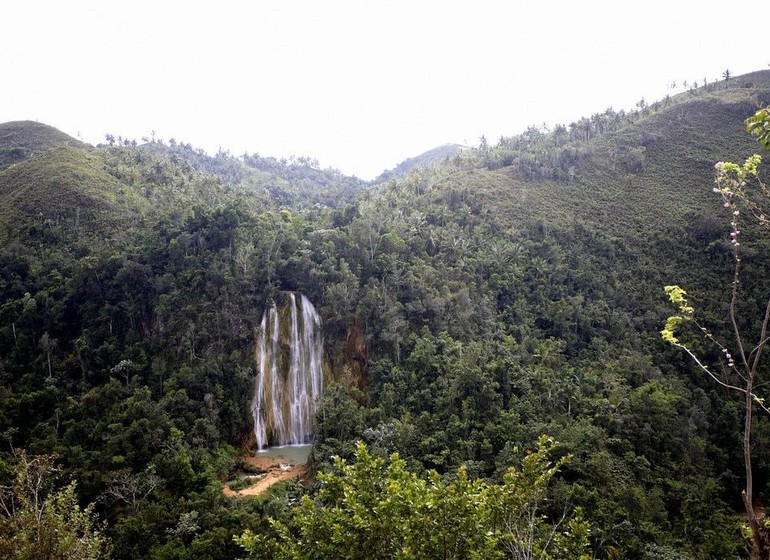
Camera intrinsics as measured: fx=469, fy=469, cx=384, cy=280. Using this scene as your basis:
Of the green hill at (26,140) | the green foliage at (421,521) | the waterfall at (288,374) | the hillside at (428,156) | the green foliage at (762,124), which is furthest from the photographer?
the hillside at (428,156)

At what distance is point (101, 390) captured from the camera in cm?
2177

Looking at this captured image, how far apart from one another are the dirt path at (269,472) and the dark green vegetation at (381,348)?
1417 mm

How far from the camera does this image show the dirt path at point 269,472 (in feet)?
63.9

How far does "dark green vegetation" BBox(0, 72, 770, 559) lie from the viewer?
1759cm

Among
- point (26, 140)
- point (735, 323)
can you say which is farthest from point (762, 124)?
point (26, 140)

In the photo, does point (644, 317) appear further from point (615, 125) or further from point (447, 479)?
point (615, 125)

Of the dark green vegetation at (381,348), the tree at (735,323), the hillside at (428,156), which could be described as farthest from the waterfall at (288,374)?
the hillside at (428,156)

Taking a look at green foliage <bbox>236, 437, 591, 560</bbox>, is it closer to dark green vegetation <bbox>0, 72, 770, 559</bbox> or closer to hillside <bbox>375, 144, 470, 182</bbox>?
dark green vegetation <bbox>0, 72, 770, 559</bbox>

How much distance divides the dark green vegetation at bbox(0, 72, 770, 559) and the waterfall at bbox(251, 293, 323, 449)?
0.82 metres

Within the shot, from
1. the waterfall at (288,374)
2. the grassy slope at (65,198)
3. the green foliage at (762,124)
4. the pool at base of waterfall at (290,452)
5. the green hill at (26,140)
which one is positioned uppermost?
the green hill at (26,140)

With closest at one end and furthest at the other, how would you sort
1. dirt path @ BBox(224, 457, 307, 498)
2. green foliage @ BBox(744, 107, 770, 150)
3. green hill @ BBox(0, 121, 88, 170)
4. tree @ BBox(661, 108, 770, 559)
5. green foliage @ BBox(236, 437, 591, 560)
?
tree @ BBox(661, 108, 770, 559) → green foliage @ BBox(744, 107, 770, 150) → green foliage @ BBox(236, 437, 591, 560) → dirt path @ BBox(224, 457, 307, 498) → green hill @ BBox(0, 121, 88, 170)

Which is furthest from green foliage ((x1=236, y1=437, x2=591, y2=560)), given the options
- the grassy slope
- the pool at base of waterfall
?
the grassy slope

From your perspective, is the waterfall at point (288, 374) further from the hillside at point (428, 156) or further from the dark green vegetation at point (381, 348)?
the hillside at point (428, 156)

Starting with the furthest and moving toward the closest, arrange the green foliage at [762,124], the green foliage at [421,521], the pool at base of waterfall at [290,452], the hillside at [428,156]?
the hillside at [428,156] < the pool at base of waterfall at [290,452] < the green foliage at [421,521] < the green foliage at [762,124]
